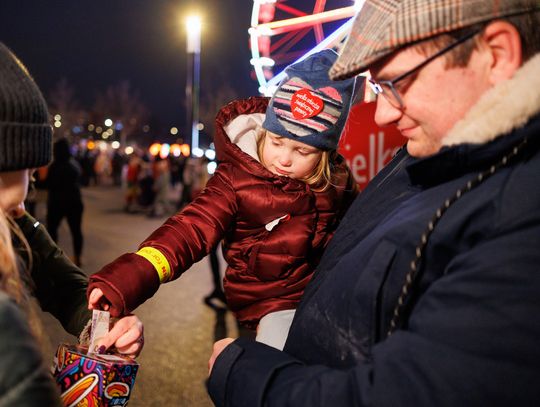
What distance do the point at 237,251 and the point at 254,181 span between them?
351mm

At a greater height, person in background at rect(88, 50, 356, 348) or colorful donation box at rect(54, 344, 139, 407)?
person in background at rect(88, 50, 356, 348)

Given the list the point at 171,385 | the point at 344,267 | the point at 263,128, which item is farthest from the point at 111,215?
the point at 344,267

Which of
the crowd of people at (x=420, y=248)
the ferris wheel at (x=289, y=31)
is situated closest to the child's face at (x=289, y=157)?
the crowd of people at (x=420, y=248)

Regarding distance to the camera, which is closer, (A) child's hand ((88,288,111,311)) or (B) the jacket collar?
(B) the jacket collar

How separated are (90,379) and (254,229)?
3.44ft

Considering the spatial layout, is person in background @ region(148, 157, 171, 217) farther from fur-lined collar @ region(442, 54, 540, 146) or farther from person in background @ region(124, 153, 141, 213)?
fur-lined collar @ region(442, 54, 540, 146)

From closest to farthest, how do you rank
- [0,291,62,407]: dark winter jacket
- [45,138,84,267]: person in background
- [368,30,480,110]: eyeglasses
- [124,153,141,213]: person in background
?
[0,291,62,407]: dark winter jacket → [368,30,480,110]: eyeglasses → [45,138,84,267]: person in background → [124,153,141,213]: person in background

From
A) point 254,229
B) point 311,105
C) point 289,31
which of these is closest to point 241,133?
point 311,105

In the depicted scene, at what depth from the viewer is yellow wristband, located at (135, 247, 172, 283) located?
185cm

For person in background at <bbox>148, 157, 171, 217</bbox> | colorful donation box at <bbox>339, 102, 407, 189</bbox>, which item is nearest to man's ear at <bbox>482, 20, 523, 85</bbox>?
colorful donation box at <bbox>339, 102, 407, 189</bbox>

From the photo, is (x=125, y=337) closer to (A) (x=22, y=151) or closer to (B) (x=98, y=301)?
(B) (x=98, y=301)

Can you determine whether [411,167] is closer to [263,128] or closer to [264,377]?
[264,377]

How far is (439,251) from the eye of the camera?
1.08 meters

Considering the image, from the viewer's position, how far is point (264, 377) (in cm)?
119
